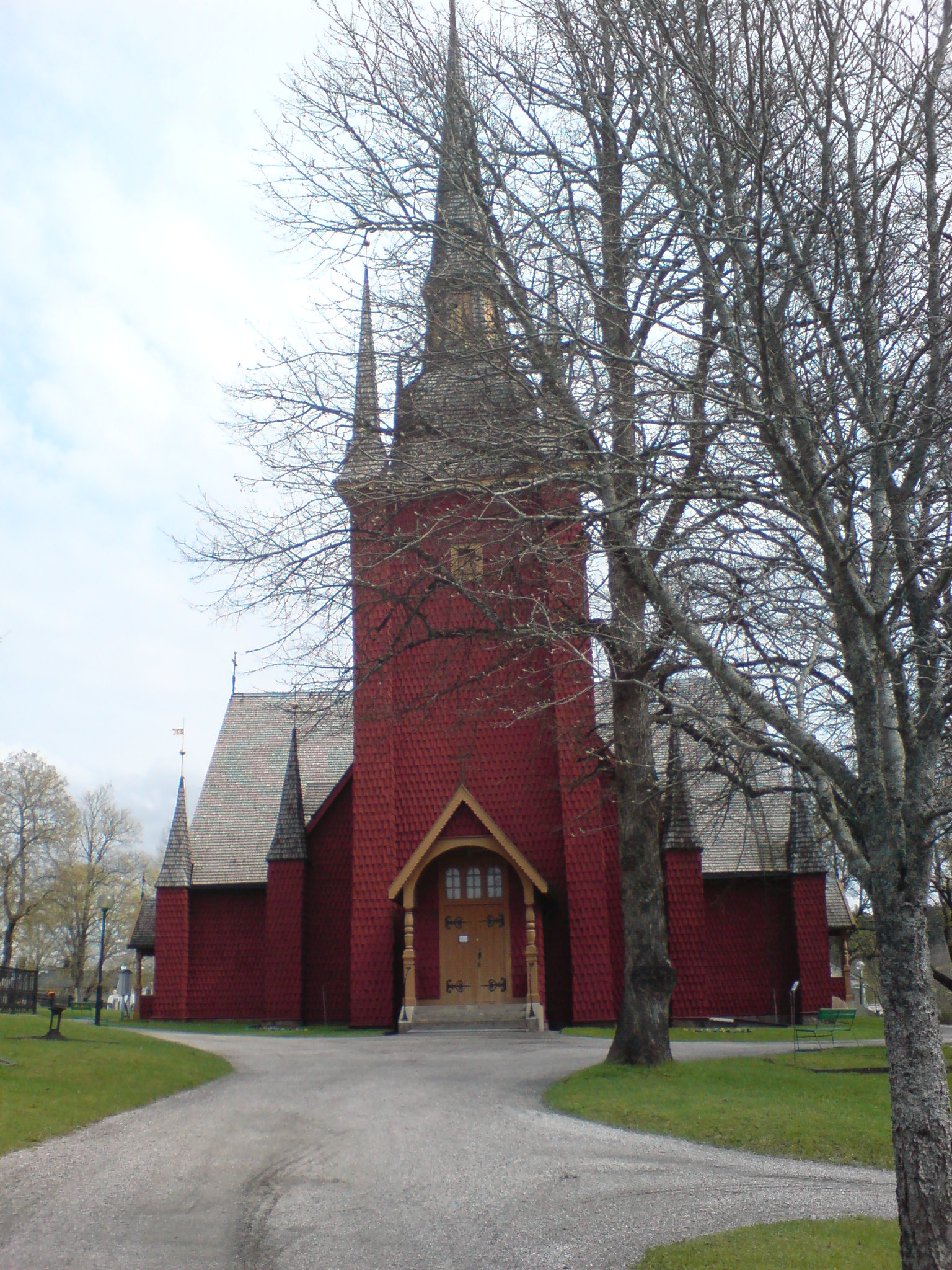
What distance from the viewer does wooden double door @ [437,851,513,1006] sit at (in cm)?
2245

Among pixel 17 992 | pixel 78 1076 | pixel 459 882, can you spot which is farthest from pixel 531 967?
pixel 17 992

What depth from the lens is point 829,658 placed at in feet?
24.5

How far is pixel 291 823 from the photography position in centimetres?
2636

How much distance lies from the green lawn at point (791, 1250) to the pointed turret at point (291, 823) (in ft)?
65.9

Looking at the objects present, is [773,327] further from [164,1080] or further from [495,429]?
[164,1080]

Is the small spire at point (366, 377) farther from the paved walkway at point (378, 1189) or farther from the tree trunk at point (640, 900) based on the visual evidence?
the paved walkway at point (378, 1189)

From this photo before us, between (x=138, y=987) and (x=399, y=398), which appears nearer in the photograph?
(x=399, y=398)

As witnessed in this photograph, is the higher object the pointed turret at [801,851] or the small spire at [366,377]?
the small spire at [366,377]

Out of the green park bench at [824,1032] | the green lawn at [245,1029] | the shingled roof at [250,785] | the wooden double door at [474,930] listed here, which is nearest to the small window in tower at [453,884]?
the wooden double door at [474,930]

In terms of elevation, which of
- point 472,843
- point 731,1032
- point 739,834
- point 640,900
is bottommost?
point 731,1032

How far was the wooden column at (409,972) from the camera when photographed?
70.9 ft

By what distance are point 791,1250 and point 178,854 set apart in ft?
77.6

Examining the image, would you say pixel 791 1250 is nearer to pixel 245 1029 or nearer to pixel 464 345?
pixel 464 345

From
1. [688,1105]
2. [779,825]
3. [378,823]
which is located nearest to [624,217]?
[688,1105]
